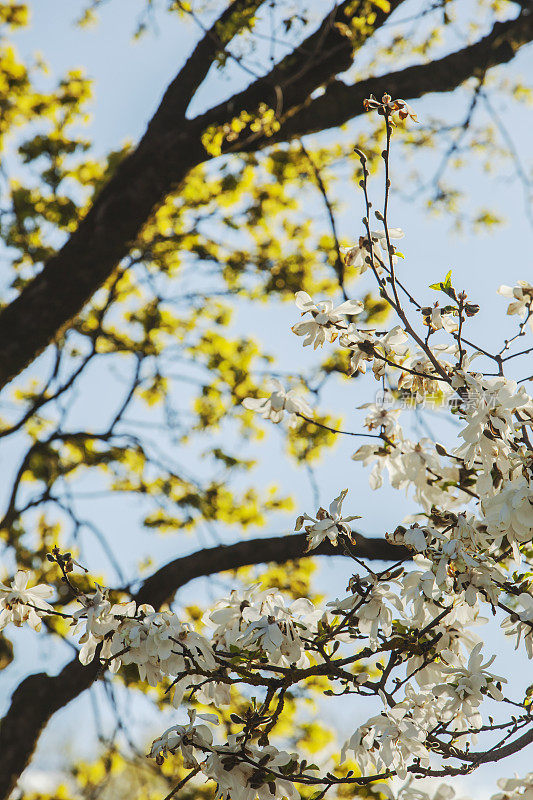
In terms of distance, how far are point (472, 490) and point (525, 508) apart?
47cm

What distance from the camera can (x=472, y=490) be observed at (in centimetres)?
183

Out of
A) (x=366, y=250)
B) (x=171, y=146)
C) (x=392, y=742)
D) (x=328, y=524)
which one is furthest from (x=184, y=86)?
(x=392, y=742)

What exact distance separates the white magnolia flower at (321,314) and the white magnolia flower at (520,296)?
1.07 feet

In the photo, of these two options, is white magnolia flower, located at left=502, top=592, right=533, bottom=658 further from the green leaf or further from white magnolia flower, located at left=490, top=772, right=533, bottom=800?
the green leaf

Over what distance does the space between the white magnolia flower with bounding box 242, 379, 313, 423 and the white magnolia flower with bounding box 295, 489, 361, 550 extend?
231 millimetres

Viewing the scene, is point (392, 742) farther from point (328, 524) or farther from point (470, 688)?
point (328, 524)

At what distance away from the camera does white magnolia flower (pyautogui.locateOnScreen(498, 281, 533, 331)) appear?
61.7 inches

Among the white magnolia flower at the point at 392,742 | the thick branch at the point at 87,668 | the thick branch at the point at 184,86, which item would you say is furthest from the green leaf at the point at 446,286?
the thick branch at the point at 184,86

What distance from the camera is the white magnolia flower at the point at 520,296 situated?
1.57 metres

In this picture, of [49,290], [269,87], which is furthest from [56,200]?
[269,87]

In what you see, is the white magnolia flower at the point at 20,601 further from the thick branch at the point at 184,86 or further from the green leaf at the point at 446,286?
the thick branch at the point at 184,86

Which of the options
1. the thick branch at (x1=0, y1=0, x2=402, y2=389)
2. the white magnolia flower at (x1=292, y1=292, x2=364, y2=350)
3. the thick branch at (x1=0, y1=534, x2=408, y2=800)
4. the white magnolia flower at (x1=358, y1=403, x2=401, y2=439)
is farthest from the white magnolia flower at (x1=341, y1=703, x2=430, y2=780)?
the thick branch at (x1=0, y1=0, x2=402, y2=389)

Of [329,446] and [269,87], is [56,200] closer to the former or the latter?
[269,87]

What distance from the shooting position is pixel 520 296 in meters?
1.57
